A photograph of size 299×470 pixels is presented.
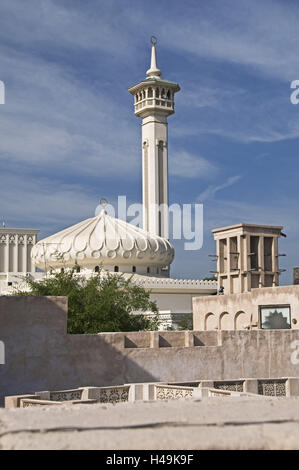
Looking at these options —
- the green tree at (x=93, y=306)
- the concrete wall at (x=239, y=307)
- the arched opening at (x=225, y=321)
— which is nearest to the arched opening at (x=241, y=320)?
the concrete wall at (x=239, y=307)

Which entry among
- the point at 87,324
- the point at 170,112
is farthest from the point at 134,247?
the point at 87,324

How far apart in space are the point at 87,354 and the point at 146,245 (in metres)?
27.1

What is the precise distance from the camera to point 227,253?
111 ft

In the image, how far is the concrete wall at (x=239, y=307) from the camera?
854 inches

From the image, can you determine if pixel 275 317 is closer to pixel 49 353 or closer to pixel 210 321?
pixel 210 321

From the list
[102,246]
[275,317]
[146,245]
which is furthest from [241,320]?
[146,245]

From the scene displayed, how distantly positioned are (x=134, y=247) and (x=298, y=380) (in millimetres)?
27308

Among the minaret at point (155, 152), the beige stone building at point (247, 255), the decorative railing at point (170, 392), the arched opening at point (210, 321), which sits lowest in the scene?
the decorative railing at point (170, 392)

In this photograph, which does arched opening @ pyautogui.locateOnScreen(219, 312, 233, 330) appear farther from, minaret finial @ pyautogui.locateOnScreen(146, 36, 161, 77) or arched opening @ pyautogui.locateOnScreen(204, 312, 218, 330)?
minaret finial @ pyautogui.locateOnScreen(146, 36, 161, 77)

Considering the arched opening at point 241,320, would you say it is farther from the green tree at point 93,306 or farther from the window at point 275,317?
the green tree at point 93,306

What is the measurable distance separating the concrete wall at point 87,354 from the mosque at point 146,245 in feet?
56.7

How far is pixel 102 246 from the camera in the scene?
39406 mm

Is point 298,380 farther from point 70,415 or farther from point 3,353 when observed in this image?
point 70,415

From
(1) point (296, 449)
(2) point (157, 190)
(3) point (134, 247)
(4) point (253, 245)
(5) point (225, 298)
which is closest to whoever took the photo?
(1) point (296, 449)
